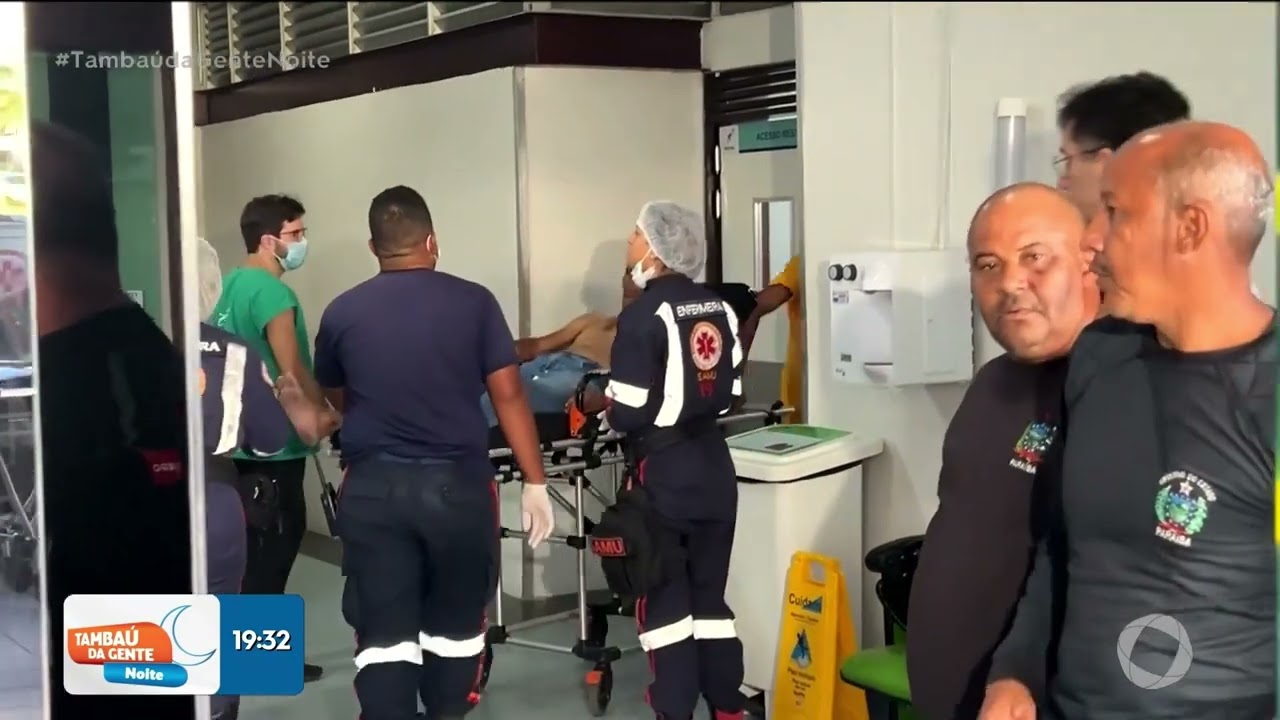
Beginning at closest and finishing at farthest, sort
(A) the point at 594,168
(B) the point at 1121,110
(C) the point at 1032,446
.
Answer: (C) the point at 1032,446, (B) the point at 1121,110, (A) the point at 594,168

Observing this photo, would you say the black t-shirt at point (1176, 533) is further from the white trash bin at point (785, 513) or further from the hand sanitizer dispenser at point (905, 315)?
the white trash bin at point (785, 513)

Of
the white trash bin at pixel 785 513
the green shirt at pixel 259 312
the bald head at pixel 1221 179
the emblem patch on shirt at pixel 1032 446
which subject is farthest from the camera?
the white trash bin at pixel 785 513

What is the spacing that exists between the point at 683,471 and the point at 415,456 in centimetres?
85

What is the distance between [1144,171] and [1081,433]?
316 mm

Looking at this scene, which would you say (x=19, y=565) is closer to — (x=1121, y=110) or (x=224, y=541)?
(x=224, y=541)

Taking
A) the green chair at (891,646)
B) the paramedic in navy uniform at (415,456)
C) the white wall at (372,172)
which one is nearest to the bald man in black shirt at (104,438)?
the white wall at (372,172)

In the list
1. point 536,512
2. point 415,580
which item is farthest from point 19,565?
point 536,512

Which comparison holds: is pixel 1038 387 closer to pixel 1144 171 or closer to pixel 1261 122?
pixel 1144 171

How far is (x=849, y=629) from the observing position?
2.79 meters

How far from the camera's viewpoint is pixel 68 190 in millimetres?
1753

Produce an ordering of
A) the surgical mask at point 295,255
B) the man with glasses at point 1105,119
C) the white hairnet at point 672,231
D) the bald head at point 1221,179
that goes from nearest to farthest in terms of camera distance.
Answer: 1. the bald head at point 1221,179
2. the man with glasses at point 1105,119
3. the surgical mask at point 295,255
4. the white hairnet at point 672,231

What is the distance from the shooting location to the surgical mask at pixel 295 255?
6.88ft

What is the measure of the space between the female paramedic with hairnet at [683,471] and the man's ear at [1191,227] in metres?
1.48

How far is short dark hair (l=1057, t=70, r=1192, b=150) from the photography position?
1883 millimetres
